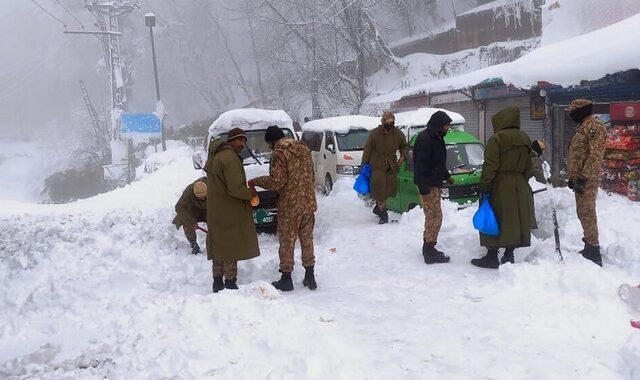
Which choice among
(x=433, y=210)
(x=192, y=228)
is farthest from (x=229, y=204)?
(x=433, y=210)

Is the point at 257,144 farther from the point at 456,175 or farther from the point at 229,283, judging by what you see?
the point at 229,283

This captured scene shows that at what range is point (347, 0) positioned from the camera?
22.3 metres

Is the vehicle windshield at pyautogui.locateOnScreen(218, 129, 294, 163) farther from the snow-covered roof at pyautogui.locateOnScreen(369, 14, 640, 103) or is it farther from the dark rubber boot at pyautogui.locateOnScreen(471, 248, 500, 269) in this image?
the snow-covered roof at pyautogui.locateOnScreen(369, 14, 640, 103)

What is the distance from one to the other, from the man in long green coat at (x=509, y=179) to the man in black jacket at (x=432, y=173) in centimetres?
59

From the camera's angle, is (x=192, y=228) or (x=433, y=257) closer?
(x=433, y=257)

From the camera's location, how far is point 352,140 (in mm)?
11961

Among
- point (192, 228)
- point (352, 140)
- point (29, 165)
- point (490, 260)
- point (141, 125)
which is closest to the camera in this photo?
point (490, 260)

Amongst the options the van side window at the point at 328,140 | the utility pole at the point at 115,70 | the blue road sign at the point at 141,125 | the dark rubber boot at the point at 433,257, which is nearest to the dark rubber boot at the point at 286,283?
the dark rubber boot at the point at 433,257

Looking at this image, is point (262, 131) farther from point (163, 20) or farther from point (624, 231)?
point (163, 20)

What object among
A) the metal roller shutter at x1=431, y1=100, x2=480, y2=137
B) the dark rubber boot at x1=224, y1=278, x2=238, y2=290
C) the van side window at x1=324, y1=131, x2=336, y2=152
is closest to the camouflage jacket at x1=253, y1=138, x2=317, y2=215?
the dark rubber boot at x1=224, y1=278, x2=238, y2=290

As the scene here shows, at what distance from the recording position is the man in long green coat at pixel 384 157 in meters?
7.67

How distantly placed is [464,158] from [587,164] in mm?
3277

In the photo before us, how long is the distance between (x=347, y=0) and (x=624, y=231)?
18.9 meters

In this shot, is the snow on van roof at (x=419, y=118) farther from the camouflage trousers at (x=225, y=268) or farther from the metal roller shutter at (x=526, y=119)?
the camouflage trousers at (x=225, y=268)
